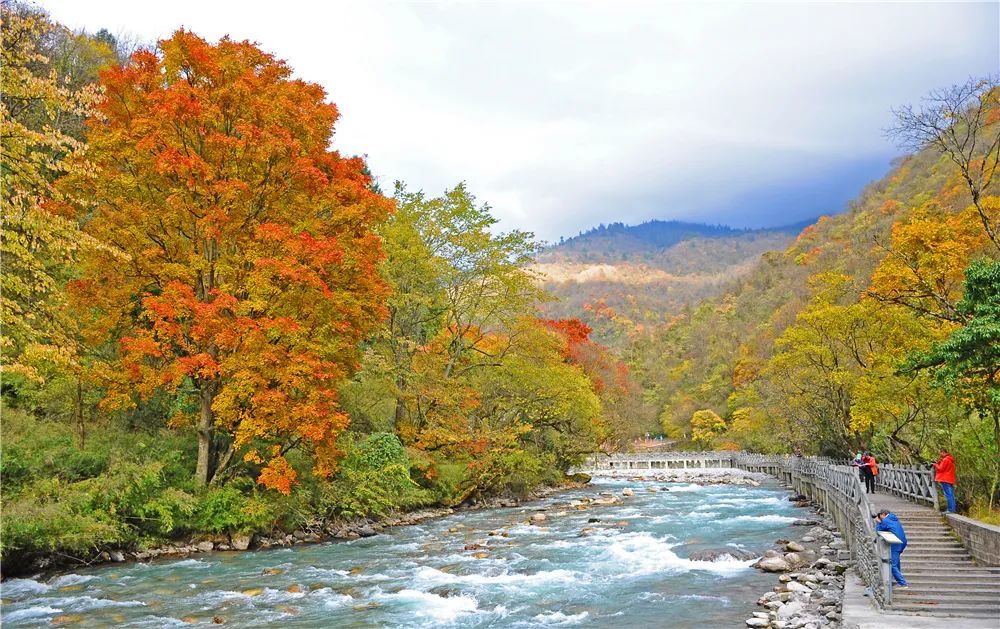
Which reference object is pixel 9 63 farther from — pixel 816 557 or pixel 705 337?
pixel 705 337

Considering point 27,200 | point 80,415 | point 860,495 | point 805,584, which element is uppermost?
point 27,200

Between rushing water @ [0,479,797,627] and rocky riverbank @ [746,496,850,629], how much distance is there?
57 cm

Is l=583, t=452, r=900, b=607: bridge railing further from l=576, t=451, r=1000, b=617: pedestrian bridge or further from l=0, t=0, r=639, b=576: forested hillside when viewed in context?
l=0, t=0, r=639, b=576: forested hillside

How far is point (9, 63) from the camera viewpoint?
11.1 meters

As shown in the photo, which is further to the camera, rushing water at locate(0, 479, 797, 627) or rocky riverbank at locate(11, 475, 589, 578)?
rocky riverbank at locate(11, 475, 589, 578)

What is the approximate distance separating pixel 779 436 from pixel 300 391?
46.5 m

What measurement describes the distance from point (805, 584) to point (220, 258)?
20121mm

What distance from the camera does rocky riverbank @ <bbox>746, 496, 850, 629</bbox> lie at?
12.1 meters

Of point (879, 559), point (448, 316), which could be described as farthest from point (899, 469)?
point (448, 316)

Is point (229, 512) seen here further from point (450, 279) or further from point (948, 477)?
point (948, 477)

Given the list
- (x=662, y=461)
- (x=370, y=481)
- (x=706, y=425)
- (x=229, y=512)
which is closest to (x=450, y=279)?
(x=370, y=481)

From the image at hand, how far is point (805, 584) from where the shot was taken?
15.0 meters

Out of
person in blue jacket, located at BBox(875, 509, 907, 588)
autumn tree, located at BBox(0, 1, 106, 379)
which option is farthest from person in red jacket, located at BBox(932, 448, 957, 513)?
autumn tree, located at BBox(0, 1, 106, 379)

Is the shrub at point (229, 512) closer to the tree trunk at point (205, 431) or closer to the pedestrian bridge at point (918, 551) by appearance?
the tree trunk at point (205, 431)
